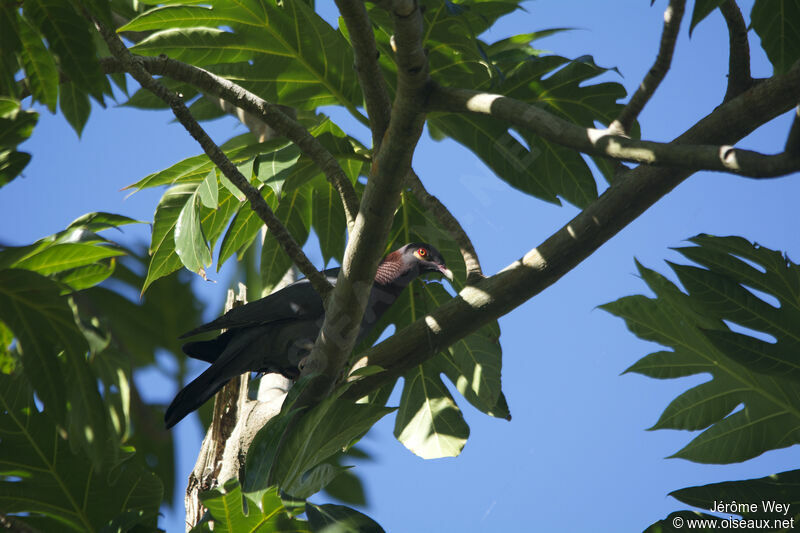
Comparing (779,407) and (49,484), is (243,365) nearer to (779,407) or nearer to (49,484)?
(49,484)

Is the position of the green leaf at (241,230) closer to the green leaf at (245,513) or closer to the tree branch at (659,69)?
the green leaf at (245,513)

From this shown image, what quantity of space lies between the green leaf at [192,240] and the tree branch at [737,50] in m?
2.13

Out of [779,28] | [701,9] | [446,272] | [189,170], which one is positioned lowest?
[446,272]

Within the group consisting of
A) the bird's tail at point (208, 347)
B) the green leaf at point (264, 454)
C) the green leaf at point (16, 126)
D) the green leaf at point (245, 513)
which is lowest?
the green leaf at point (245, 513)

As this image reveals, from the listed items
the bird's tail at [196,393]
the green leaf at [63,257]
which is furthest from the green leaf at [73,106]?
the bird's tail at [196,393]

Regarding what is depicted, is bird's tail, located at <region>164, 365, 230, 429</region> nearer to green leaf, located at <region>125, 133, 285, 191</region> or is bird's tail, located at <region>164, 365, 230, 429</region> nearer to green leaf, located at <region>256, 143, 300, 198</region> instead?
green leaf, located at <region>125, 133, 285, 191</region>

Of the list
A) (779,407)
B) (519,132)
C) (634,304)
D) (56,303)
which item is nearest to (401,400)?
(634,304)

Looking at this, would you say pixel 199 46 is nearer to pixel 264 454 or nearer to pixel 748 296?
pixel 264 454

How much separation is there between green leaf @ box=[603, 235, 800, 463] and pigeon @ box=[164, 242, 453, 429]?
3.68ft

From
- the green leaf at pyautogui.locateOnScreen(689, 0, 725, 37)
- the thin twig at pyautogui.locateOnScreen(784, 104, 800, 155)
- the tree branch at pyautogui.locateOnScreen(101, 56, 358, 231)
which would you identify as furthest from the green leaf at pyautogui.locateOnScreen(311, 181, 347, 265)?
the thin twig at pyautogui.locateOnScreen(784, 104, 800, 155)

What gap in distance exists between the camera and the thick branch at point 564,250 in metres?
2.25

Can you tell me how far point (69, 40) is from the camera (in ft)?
5.92

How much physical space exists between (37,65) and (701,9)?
6.64ft

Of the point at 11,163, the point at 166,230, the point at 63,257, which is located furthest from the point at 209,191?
the point at 11,163
